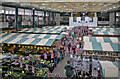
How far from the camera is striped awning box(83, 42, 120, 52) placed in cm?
616

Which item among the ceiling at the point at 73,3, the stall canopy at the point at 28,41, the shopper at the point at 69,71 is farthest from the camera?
the ceiling at the point at 73,3

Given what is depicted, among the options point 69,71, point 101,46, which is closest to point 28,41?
point 69,71

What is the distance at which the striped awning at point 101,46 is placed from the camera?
20.2 ft

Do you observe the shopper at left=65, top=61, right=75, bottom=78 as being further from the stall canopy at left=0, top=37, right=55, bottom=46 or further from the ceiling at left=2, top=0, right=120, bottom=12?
the ceiling at left=2, top=0, right=120, bottom=12

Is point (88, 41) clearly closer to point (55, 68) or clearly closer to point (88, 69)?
point (88, 69)

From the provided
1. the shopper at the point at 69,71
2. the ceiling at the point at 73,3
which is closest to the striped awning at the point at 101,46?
the shopper at the point at 69,71

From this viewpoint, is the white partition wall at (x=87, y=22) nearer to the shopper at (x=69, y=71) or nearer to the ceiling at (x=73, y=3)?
the ceiling at (x=73, y=3)

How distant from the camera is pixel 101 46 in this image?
6539mm

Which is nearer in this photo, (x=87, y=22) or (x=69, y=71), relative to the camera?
(x=69, y=71)

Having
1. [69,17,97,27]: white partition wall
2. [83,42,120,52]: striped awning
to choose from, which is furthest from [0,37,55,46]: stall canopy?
[69,17,97,27]: white partition wall

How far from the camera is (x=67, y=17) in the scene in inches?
1242

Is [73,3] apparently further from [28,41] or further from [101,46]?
[101,46]

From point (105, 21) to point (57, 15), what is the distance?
33.7 feet

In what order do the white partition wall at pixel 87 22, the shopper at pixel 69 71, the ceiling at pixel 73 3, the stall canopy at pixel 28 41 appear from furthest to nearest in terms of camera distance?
the white partition wall at pixel 87 22 → the ceiling at pixel 73 3 → the stall canopy at pixel 28 41 → the shopper at pixel 69 71
